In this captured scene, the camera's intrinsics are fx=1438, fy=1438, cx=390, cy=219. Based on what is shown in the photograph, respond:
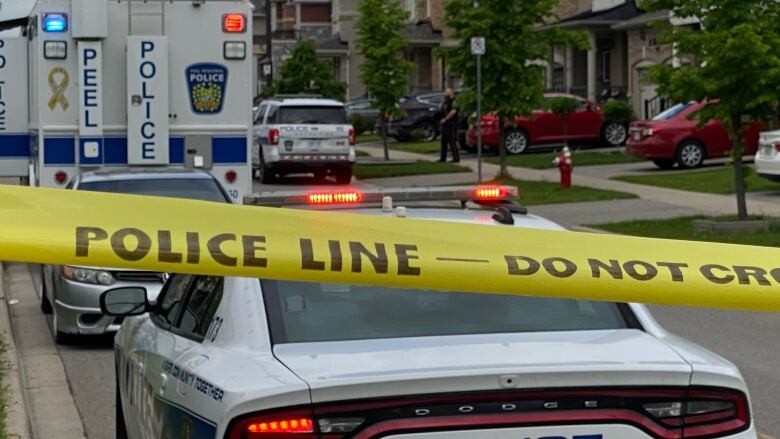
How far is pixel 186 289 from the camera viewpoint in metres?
6.27

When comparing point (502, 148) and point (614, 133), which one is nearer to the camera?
point (502, 148)

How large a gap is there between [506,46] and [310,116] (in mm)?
4492

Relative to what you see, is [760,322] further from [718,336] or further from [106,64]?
[106,64]

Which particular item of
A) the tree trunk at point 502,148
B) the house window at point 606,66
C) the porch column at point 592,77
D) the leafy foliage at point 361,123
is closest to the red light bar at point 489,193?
the tree trunk at point 502,148

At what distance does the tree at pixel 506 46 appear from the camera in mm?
28281

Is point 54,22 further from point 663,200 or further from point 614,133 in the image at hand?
point 614,133

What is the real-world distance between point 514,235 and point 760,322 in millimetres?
9312

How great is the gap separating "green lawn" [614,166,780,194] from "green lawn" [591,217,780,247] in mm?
4204

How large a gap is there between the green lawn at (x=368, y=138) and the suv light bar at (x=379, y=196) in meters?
44.0

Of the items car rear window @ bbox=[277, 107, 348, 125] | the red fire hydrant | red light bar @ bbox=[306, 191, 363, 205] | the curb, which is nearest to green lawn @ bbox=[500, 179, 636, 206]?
the red fire hydrant

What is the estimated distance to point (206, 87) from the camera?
16.6 m

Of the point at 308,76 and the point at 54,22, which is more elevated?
the point at 308,76

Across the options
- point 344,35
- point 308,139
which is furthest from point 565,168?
point 344,35

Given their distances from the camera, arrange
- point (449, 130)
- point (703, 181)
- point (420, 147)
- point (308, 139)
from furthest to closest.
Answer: point (420, 147) → point (449, 130) → point (308, 139) → point (703, 181)
